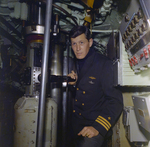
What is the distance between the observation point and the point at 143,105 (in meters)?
0.90

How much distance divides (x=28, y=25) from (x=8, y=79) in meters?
1.03

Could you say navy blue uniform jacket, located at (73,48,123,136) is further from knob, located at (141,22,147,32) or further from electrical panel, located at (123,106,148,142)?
knob, located at (141,22,147,32)

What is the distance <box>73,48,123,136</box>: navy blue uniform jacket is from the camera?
131 cm

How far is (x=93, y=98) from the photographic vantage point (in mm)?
1467

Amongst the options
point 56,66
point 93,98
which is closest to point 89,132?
point 93,98

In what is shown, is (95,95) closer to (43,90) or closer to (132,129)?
(132,129)

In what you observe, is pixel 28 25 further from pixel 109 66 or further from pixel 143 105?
pixel 143 105

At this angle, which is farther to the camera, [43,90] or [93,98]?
[93,98]

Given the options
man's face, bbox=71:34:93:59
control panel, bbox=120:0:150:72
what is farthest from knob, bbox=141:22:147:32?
man's face, bbox=71:34:93:59

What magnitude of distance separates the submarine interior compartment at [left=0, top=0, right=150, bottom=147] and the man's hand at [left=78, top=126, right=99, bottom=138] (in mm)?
351

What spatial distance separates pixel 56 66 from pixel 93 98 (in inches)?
36.0

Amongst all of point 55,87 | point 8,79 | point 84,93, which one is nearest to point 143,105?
point 84,93

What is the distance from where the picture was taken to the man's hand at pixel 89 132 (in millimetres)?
1161

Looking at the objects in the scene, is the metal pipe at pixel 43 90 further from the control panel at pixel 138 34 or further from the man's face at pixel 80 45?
the man's face at pixel 80 45
